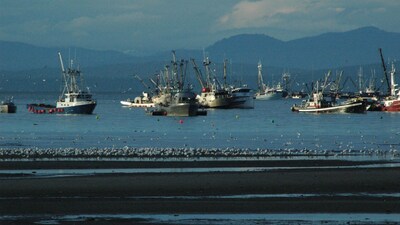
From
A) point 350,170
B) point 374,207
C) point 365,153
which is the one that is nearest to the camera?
point 374,207

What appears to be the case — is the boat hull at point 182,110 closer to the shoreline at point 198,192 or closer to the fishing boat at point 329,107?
the fishing boat at point 329,107

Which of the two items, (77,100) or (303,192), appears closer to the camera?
(303,192)

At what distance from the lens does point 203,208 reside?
28.0 metres

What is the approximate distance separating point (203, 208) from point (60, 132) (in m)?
52.5

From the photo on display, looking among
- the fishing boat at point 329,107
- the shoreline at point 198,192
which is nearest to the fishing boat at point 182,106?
the fishing boat at point 329,107

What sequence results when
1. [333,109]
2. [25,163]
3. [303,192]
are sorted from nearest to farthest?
1. [303,192]
2. [25,163]
3. [333,109]

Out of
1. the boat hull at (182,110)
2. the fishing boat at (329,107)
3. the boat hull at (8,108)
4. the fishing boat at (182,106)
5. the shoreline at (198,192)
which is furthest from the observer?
the boat hull at (8,108)

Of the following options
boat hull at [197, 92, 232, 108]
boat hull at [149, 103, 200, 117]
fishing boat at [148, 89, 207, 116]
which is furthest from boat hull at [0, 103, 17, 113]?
boat hull at [197, 92, 232, 108]

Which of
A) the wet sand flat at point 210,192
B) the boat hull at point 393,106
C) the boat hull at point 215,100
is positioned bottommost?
the boat hull at point 393,106

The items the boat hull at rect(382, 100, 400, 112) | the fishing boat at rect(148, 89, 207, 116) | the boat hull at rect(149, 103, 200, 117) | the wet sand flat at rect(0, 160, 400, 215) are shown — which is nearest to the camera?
the wet sand flat at rect(0, 160, 400, 215)

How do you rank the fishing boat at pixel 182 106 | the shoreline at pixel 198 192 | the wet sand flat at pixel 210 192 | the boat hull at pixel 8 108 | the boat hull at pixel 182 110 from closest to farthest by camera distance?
1. the shoreline at pixel 198 192
2. the wet sand flat at pixel 210 192
3. the boat hull at pixel 182 110
4. the fishing boat at pixel 182 106
5. the boat hull at pixel 8 108

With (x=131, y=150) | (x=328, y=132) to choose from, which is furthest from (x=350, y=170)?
(x=328, y=132)

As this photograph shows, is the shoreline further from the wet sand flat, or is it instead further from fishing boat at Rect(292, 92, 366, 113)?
fishing boat at Rect(292, 92, 366, 113)

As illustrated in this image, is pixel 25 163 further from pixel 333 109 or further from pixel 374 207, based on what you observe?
pixel 333 109
